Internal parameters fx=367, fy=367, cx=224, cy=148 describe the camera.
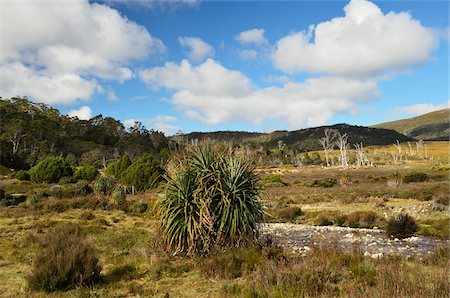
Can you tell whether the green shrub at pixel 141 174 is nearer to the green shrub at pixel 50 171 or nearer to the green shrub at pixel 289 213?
the green shrub at pixel 50 171

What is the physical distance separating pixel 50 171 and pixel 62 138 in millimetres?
47163

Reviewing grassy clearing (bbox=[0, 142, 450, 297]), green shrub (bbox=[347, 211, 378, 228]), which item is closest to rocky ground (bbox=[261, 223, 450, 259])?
grassy clearing (bbox=[0, 142, 450, 297])

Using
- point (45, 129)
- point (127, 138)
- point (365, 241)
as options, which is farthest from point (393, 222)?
point (127, 138)

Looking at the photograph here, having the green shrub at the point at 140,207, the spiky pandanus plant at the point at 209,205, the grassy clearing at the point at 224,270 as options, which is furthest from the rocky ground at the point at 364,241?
the green shrub at the point at 140,207

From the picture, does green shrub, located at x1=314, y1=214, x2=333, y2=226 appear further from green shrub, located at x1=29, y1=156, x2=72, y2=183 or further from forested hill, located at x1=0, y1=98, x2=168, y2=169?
forested hill, located at x1=0, y1=98, x2=168, y2=169

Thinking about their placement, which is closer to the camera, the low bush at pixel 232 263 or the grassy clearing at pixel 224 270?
the grassy clearing at pixel 224 270

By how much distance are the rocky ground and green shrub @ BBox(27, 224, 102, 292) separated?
546 cm

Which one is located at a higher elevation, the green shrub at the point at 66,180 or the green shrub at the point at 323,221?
the green shrub at the point at 66,180

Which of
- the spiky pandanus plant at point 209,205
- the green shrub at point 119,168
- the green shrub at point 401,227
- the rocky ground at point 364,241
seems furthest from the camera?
the green shrub at point 119,168

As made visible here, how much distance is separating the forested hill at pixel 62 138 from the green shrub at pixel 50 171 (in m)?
17.8

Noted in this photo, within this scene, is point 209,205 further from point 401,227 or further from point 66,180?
point 66,180

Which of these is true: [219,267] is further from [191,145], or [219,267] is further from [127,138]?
[127,138]

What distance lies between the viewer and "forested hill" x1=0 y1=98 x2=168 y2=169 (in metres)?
71.8

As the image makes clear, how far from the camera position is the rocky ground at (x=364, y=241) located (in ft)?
41.2
